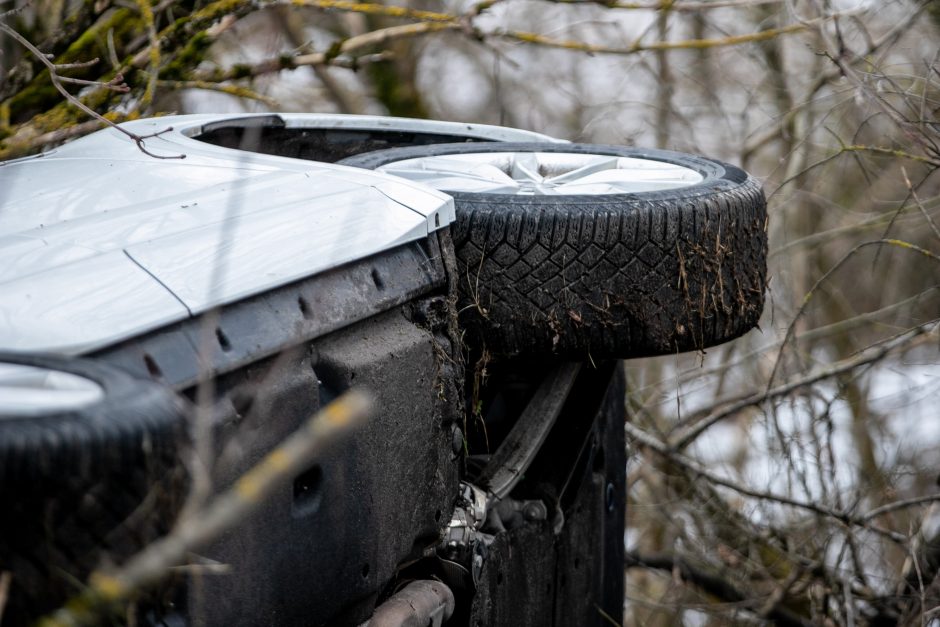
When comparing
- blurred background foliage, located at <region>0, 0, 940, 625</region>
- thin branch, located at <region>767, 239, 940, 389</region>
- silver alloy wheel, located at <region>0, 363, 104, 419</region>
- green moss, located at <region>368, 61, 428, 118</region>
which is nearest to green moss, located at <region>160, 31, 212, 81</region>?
blurred background foliage, located at <region>0, 0, 940, 625</region>

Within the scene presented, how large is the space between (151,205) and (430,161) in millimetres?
1001

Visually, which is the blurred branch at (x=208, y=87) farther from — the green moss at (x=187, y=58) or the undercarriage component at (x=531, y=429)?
the undercarriage component at (x=531, y=429)

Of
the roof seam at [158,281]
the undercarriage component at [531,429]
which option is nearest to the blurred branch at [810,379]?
the undercarriage component at [531,429]

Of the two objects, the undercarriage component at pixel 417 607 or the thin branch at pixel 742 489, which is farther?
the thin branch at pixel 742 489

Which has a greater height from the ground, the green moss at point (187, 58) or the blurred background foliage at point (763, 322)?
the green moss at point (187, 58)

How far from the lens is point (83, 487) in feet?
3.62

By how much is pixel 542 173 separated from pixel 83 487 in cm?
190

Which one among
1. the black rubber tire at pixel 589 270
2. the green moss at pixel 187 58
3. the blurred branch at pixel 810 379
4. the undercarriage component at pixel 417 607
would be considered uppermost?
the green moss at pixel 187 58

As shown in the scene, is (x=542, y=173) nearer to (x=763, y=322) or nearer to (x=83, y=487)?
(x=83, y=487)

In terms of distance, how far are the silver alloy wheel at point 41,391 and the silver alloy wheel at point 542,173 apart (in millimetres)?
1329

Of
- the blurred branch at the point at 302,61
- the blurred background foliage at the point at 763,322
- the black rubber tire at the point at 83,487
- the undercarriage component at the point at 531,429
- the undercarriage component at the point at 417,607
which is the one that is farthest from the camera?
the blurred branch at the point at 302,61

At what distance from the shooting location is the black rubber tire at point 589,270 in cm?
214

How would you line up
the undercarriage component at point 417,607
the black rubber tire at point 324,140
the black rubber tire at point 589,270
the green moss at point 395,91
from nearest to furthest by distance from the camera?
the undercarriage component at point 417,607 → the black rubber tire at point 589,270 → the black rubber tire at point 324,140 → the green moss at point 395,91

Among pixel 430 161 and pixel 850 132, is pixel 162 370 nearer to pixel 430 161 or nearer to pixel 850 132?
pixel 430 161
